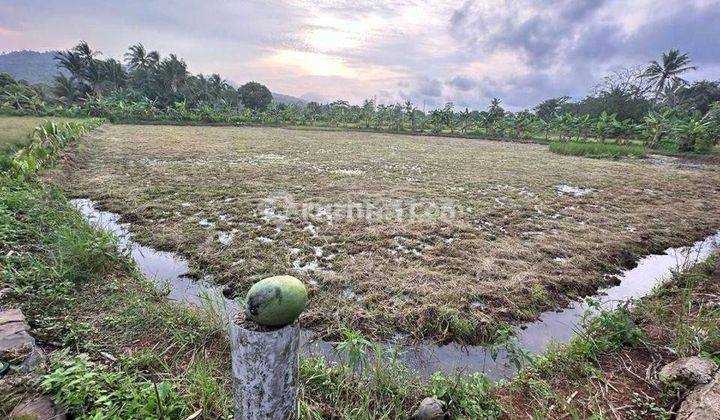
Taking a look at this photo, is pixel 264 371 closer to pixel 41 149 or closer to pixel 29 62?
pixel 41 149

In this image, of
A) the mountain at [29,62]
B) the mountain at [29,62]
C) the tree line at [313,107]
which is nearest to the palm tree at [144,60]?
the tree line at [313,107]

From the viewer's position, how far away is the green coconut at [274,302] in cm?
135

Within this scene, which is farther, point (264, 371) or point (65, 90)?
point (65, 90)

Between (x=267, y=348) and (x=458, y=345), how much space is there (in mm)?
2297

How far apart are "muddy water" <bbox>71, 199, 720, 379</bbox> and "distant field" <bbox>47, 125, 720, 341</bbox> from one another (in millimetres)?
166

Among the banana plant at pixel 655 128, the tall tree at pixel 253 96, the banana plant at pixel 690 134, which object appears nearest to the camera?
the banana plant at pixel 690 134

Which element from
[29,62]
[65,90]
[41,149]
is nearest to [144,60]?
[65,90]

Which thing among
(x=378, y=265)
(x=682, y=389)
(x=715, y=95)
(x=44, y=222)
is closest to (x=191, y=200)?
(x=44, y=222)

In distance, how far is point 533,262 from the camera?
15.7 ft

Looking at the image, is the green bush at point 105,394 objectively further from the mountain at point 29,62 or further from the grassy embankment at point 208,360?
the mountain at point 29,62

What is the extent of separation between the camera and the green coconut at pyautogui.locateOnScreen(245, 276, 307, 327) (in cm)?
135

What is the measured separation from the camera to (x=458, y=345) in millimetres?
3174

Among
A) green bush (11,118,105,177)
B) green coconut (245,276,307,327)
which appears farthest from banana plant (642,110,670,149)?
green bush (11,118,105,177)

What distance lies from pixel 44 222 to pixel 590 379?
6.37 meters
